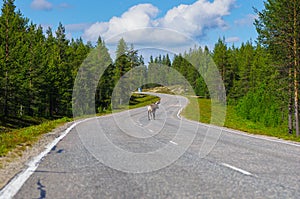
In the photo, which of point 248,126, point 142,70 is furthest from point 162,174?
point 248,126

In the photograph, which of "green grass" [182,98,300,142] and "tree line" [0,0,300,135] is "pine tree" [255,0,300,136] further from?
"green grass" [182,98,300,142]

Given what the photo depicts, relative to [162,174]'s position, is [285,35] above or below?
above

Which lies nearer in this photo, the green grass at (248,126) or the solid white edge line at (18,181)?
the solid white edge line at (18,181)

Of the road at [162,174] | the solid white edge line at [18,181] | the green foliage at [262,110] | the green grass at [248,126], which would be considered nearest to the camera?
the solid white edge line at [18,181]

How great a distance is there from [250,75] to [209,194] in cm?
6991

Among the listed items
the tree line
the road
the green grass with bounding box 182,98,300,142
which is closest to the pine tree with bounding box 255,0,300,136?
the tree line

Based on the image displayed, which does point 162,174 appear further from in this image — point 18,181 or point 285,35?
point 285,35

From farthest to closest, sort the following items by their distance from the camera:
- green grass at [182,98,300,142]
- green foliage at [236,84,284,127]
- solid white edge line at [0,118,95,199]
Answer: green foliage at [236,84,284,127] → green grass at [182,98,300,142] → solid white edge line at [0,118,95,199]

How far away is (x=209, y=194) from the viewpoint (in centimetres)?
584

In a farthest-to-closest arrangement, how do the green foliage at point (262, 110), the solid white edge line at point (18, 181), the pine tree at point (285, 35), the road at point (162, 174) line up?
1. the green foliage at point (262, 110)
2. the pine tree at point (285, 35)
3. the road at point (162, 174)
4. the solid white edge line at point (18, 181)

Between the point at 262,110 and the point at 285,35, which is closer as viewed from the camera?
the point at 285,35

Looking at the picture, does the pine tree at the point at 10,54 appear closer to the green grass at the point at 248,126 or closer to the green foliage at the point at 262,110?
the green grass at the point at 248,126

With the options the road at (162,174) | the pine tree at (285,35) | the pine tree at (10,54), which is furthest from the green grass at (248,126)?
the pine tree at (10,54)

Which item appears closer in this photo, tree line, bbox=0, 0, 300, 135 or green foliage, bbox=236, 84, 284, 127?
tree line, bbox=0, 0, 300, 135
